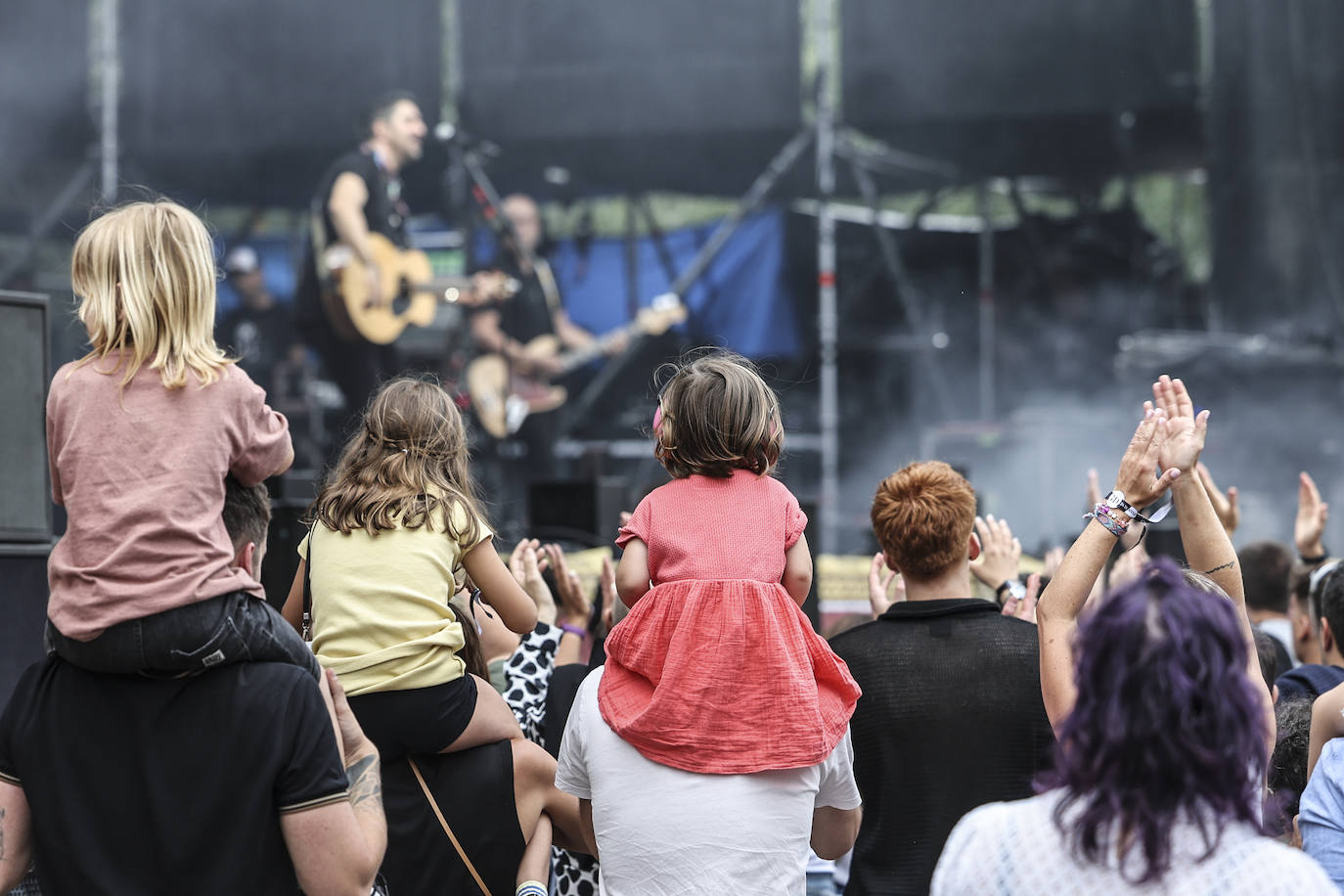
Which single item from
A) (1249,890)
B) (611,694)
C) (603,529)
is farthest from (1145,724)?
(603,529)

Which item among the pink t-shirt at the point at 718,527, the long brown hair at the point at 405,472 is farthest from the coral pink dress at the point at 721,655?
the long brown hair at the point at 405,472

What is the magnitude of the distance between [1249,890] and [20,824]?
1.36 m

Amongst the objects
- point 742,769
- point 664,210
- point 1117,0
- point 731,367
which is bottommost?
point 742,769

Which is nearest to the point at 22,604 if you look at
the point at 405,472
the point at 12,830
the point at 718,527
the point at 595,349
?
the point at 405,472

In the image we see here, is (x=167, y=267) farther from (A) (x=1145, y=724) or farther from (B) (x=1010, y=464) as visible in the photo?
(B) (x=1010, y=464)

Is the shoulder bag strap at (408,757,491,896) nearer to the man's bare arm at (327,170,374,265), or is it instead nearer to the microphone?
the man's bare arm at (327,170,374,265)

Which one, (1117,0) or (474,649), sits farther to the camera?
(1117,0)

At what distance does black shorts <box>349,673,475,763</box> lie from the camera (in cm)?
201

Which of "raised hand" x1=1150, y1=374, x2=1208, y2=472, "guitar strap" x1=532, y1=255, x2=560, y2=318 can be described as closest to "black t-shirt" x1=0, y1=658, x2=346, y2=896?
"raised hand" x1=1150, y1=374, x2=1208, y2=472

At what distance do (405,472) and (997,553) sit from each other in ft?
4.04

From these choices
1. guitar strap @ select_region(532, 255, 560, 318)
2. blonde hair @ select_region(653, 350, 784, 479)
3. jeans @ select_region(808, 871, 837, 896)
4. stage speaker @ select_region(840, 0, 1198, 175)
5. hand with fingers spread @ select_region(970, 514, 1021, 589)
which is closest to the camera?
blonde hair @ select_region(653, 350, 784, 479)

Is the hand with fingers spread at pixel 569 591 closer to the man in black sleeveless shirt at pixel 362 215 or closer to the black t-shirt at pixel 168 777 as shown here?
the black t-shirt at pixel 168 777

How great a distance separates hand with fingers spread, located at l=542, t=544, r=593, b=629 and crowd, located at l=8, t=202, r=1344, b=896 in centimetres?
32

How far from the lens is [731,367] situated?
6.66ft
